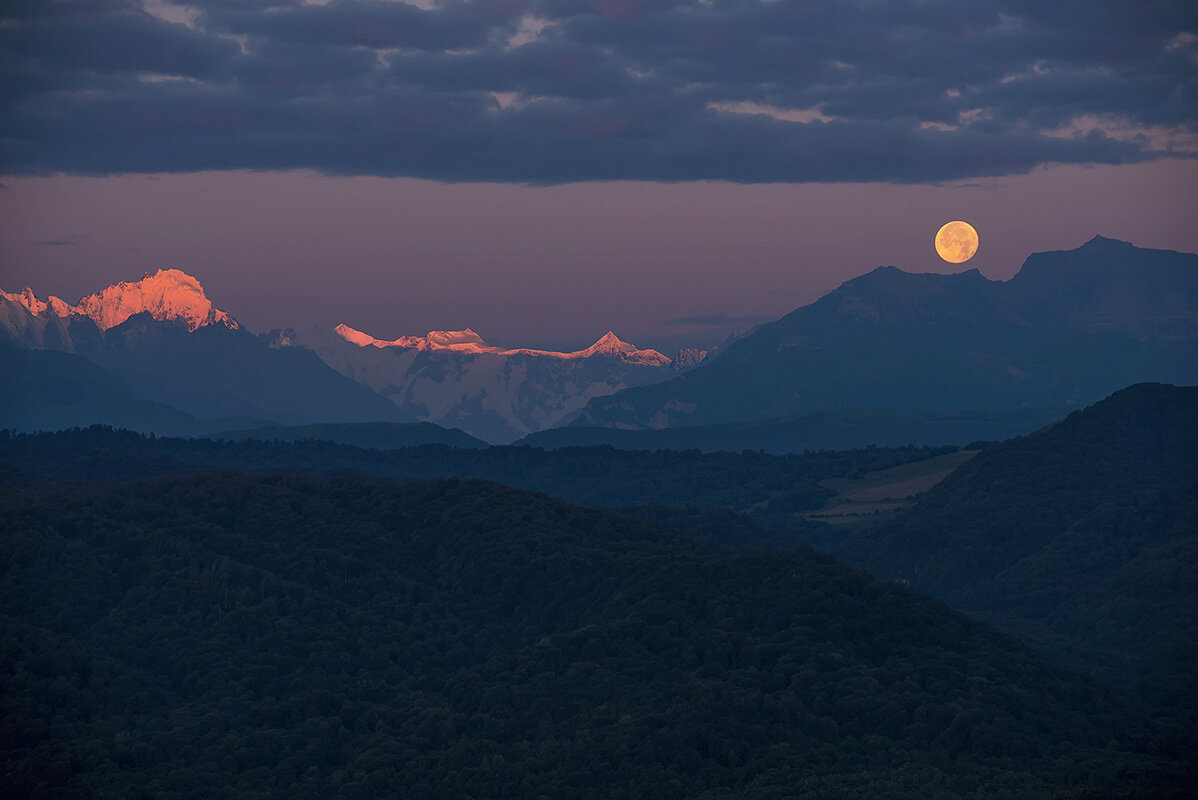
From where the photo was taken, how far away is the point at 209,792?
149000 mm

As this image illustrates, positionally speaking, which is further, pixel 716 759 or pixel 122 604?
pixel 122 604

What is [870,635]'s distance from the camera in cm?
19200

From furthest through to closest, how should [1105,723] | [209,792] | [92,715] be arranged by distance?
1. [1105,723]
2. [92,715]
3. [209,792]

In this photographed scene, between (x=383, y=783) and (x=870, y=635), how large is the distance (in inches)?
2957

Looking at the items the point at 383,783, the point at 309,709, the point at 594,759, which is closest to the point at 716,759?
the point at 594,759

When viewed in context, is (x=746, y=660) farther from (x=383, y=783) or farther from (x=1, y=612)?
(x=1, y=612)

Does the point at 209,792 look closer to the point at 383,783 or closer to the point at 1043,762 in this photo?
the point at 383,783

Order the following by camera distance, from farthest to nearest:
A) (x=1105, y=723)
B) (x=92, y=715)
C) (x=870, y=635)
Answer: (x=870, y=635) < (x=1105, y=723) < (x=92, y=715)

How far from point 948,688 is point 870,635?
18.1 m

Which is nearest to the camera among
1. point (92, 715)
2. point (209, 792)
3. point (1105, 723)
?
point (209, 792)

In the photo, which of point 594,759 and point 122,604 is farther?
point 122,604

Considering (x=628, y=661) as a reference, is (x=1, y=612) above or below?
above

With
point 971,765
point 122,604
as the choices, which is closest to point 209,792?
point 122,604

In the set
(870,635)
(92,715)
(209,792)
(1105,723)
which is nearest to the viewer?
(209,792)
